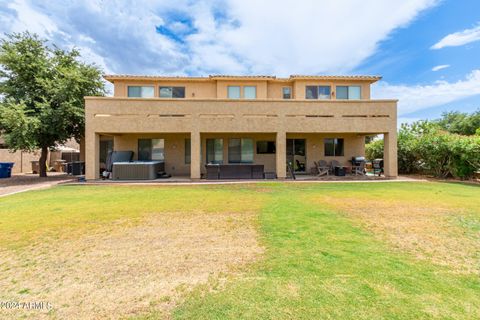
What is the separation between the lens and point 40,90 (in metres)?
15.8

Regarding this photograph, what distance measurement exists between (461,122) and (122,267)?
5265 cm

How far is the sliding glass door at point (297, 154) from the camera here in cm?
1800

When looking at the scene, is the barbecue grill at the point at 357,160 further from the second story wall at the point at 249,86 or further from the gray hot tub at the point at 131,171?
the gray hot tub at the point at 131,171

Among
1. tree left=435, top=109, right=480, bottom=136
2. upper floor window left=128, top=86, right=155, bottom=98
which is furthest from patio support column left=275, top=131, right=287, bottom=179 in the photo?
tree left=435, top=109, right=480, bottom=136

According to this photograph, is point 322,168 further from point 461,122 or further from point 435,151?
point 461,122

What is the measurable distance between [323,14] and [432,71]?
26337 mm

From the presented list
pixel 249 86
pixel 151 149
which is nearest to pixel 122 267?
pixel 151 149

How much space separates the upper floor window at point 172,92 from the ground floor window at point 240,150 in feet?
17.4

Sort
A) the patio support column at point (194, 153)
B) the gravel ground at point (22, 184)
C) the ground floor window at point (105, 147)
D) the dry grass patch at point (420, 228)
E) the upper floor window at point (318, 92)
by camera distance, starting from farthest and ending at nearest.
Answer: the ground floor window at point (105, 147)
the upper floor window at point (318, 92)
the patio support column at point (194, 153)
the gravel ground at point (22, 184)
the dry grass patch at point (420, 228)

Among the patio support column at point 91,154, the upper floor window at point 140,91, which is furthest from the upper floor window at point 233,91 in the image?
the patio support column at point 91,154

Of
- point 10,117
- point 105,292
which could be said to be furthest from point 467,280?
point 10,117

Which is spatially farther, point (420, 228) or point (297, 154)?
point (297, 154)

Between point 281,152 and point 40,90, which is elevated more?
point 40,90

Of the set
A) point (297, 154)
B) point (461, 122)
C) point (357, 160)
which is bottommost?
point (357, 160)
